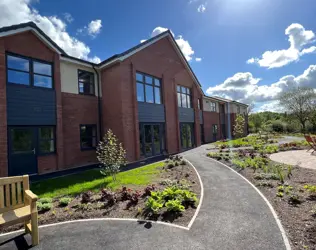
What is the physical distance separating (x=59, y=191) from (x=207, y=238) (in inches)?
242

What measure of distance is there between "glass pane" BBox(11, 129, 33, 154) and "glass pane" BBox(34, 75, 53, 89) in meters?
2.74

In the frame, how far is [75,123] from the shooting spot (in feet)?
42.9

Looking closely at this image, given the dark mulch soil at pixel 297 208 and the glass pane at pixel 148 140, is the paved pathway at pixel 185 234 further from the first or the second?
the glass pane at pixel 148 140

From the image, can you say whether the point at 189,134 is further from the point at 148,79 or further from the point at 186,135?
the point at 148,79

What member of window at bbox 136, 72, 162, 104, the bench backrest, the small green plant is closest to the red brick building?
window at bbox 136, 72, 162, 104

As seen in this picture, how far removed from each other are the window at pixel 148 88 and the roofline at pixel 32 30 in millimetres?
5639

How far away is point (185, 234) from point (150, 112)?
40.1ft

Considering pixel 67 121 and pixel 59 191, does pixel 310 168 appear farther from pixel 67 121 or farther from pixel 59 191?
pixel 67 121

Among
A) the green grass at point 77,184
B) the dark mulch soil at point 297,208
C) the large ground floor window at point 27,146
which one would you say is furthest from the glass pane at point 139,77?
the dark mulch soil at point 297,208

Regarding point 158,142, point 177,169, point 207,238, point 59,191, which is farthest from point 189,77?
point 207,238

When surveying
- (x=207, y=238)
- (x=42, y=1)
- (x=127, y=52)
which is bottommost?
(x=207, y=238)

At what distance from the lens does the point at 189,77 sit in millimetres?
22062

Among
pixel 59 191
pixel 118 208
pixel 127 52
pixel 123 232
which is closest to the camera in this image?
pixel 123 232

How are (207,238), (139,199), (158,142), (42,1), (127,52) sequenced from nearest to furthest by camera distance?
1. (207,238)
2. (139,199)
3. (42,1)
4. (127,52)
5. (158,142)
